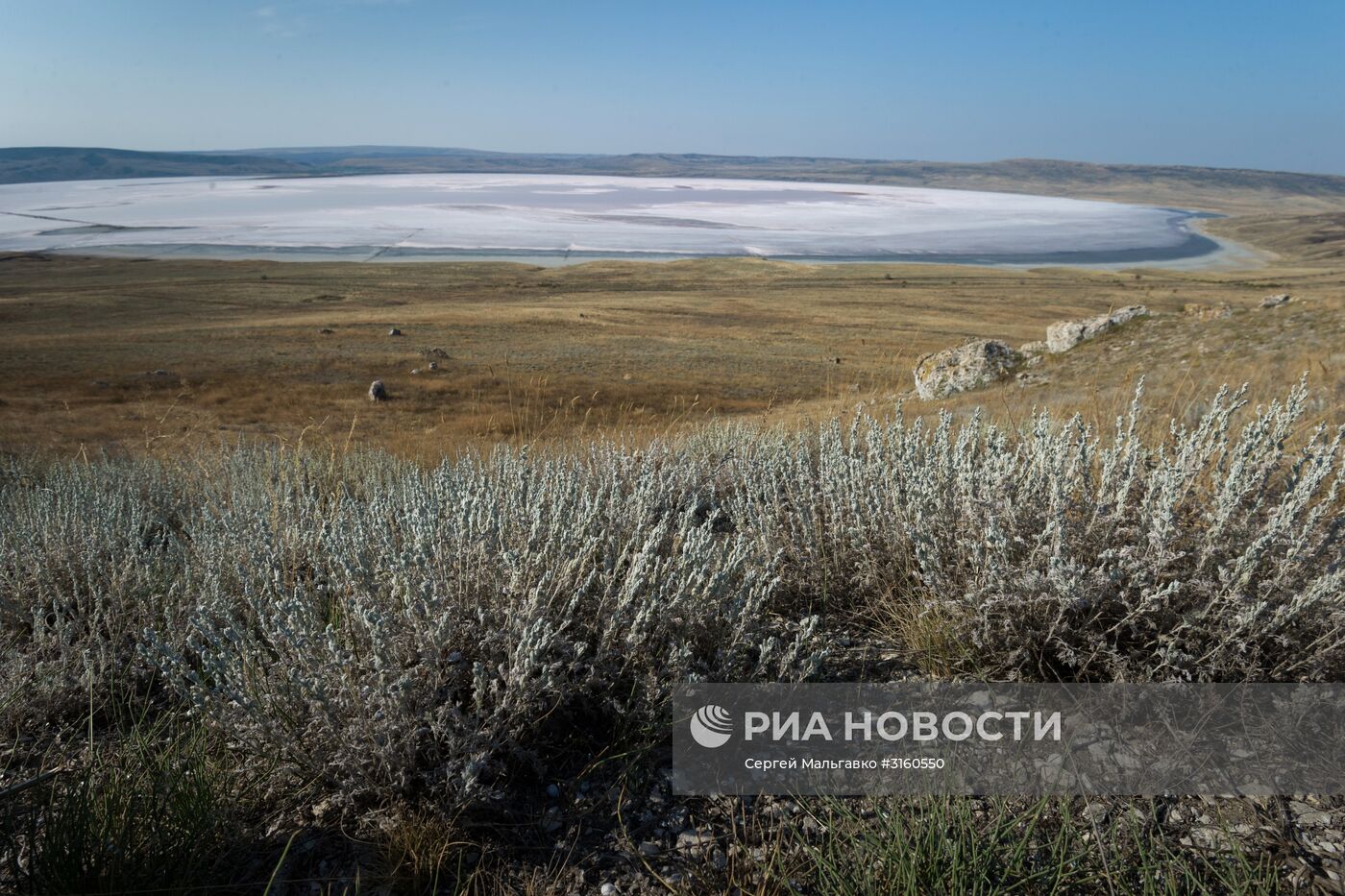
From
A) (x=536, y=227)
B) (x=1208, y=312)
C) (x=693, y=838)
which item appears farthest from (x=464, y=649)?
(x=536, y=227)

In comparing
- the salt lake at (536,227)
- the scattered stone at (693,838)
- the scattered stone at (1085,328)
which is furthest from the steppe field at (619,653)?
the salt lake at (536,227)

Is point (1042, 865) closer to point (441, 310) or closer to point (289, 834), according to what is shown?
point (289, 834)

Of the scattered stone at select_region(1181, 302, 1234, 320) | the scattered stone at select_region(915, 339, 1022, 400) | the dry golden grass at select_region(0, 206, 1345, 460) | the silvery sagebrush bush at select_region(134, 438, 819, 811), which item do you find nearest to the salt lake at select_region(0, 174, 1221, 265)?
the dry golden grass at select_region(0, 206, 1345, 460)

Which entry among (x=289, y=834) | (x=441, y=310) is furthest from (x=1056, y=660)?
(x=441, y=310)

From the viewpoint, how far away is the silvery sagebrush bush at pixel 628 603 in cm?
204

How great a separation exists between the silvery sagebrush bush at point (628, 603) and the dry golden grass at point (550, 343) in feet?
8.24

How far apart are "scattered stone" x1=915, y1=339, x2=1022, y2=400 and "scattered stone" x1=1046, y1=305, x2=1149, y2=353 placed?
0.71 metres

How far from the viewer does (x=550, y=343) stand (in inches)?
1379

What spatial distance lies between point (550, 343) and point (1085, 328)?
2467cm

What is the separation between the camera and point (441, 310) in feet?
151

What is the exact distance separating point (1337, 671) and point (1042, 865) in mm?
1158

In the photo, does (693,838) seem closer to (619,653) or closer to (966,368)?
(619,653)

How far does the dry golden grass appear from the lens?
1052 cm

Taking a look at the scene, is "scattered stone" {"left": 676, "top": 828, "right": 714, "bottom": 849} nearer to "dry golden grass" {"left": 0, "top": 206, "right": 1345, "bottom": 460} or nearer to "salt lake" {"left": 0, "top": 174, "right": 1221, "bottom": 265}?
"dry golden grass" {"left": 0, "top": 206, "right": 1345, "bottom": 460}
